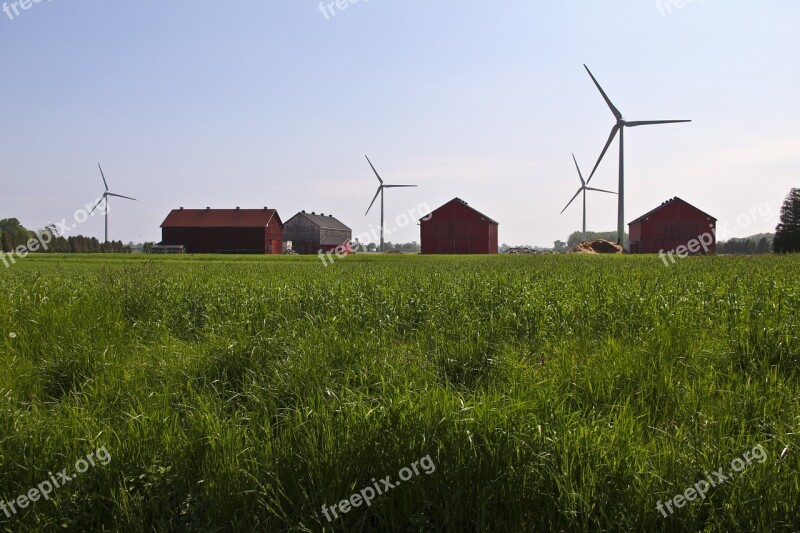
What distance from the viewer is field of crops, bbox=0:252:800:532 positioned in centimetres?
365

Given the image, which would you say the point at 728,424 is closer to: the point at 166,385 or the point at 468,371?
the point at 468,371

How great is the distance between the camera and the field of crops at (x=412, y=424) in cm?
365

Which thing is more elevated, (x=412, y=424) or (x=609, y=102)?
(x=609, y=102)

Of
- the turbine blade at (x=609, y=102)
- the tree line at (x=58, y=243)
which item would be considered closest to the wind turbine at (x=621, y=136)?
the turbine blade at (x=609, y=102)

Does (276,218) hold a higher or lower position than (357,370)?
higher

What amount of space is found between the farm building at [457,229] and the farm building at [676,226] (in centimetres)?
2034

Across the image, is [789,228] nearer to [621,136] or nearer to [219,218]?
[621,136]

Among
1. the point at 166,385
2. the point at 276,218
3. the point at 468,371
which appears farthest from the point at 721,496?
the point at 276,218

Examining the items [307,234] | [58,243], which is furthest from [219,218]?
[58,243]

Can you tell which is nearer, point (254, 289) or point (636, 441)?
point (636, 441)

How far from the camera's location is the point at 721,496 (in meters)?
3.53

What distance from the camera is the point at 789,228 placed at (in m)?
63.6

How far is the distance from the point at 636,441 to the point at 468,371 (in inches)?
91.1

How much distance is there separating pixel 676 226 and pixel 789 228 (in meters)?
12.7
